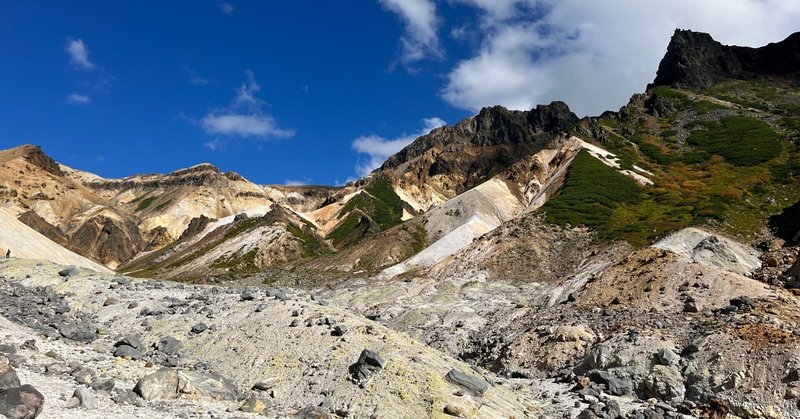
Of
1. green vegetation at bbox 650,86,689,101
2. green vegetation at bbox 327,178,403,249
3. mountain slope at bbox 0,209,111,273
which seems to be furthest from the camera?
green vegetation at bbox 650,86,689,101

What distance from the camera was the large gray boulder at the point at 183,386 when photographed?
16.2 meters

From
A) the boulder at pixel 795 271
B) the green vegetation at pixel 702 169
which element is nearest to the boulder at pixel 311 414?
the boulder at pixel 795 271

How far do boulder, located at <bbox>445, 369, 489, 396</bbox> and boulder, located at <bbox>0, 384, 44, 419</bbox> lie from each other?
505 inches

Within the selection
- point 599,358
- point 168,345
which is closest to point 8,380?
point 168,345

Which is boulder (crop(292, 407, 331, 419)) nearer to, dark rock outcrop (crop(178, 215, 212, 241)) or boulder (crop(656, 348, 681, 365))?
boulder (crop(656, 348, 681, 365))

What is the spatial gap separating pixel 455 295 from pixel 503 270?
50.0 ft

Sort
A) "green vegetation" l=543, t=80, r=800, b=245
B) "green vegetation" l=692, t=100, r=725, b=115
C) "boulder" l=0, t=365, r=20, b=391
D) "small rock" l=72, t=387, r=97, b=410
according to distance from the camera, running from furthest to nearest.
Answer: "green vegetation" l=692, t=100, r=725, b=115, "green vegetation" l=543, t=80, r=800, b=245, "small rock" l=72, t=387, r=97, b=410, "boulder" l=0, t=365, r=20, b=391

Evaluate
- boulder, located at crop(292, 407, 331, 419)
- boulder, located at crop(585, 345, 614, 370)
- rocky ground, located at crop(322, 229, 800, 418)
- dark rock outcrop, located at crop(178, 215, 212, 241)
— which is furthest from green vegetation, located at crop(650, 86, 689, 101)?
boulder, located at crop(292, 407, 331, 419)

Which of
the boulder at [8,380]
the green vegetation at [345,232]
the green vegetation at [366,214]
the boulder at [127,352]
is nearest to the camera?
the boulder at [8,380]

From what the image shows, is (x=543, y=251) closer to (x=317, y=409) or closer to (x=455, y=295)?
(x=455, y=295)

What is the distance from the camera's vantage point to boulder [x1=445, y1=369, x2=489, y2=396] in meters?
19.8

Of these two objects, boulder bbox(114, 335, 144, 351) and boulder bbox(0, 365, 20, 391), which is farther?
boulder bbox(114, 335, 144, 351)

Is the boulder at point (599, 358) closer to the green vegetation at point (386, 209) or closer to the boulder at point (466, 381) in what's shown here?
the boulder at point (466, 381)

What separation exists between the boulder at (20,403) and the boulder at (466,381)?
12.8 m
